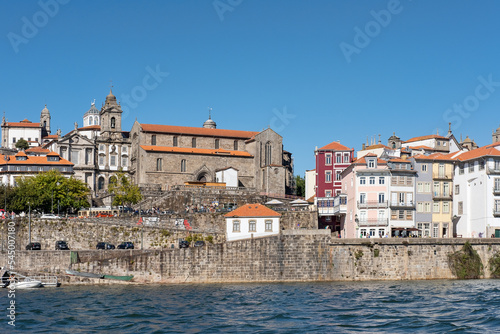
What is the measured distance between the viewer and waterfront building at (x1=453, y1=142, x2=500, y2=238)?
67.0 meters

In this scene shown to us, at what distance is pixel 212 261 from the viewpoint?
59125 mm

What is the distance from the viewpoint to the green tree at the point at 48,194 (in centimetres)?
8056

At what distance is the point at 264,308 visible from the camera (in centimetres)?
4341

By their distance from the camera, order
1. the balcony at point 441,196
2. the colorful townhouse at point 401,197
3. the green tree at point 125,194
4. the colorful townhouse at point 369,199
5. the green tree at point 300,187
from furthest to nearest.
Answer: the green tree at point 300,187 → the green tree at point 125,194 → the balcony at point 441,196 → the colorful townhouse at point 401,197 → the colorful townhouse at point 369,199

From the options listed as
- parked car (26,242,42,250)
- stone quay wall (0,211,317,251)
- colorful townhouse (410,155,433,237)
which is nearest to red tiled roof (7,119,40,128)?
stone quay wall (0,211,317,251)

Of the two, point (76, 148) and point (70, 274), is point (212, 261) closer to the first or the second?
point (70, 274)

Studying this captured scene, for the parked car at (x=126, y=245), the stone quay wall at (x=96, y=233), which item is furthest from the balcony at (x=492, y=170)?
the parked car at (x=126, y=245)

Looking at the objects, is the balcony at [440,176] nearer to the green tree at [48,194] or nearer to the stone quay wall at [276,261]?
the stone quay wall at [276,261]

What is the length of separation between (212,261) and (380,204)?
18211mm

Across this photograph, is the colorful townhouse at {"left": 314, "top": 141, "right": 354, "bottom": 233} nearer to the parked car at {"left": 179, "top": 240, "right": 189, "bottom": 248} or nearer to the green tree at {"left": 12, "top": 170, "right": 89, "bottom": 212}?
the parked car at {"left": 179, "top": 240, "right": 189, "bottom": 248}

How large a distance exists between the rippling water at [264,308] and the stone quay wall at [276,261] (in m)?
2.79

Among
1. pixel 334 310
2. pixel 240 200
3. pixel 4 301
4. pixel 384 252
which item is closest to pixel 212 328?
pixel 334 310

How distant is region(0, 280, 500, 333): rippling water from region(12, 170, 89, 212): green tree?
27.2 meters

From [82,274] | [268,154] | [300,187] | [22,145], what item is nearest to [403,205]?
[82,274]
